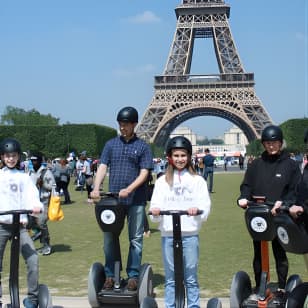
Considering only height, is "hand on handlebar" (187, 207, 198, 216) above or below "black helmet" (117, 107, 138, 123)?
below

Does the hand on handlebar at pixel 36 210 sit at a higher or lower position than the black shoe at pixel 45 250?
higher

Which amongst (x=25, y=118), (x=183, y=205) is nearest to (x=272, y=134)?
(x=183, y=205)

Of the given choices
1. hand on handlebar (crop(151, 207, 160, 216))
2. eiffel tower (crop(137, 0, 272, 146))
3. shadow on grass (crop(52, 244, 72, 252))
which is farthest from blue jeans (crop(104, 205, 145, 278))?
eiffel tower (crop(137, 0, 272, 146))

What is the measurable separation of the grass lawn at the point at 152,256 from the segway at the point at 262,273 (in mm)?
940

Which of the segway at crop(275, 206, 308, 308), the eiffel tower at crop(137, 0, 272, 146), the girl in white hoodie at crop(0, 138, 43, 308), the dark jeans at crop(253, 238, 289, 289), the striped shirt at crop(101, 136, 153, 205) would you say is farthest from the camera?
the eiffel tower at crop(137, 0, 272, 146)

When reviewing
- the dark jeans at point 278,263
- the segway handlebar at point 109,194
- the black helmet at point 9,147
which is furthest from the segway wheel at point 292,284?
the black helmet at point 9,147

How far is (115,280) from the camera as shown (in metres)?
5.21

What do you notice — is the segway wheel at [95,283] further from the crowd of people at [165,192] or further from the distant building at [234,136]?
the distant building at [234,136]

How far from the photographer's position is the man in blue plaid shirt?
17.2 feet

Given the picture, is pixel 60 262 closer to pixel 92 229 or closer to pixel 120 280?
pixel 120 280

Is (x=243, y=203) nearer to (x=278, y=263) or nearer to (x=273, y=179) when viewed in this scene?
(x=273, y=179)

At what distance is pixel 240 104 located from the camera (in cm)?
5506

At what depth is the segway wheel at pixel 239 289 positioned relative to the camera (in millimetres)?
4688

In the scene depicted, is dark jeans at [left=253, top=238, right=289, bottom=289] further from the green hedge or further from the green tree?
the green tree
